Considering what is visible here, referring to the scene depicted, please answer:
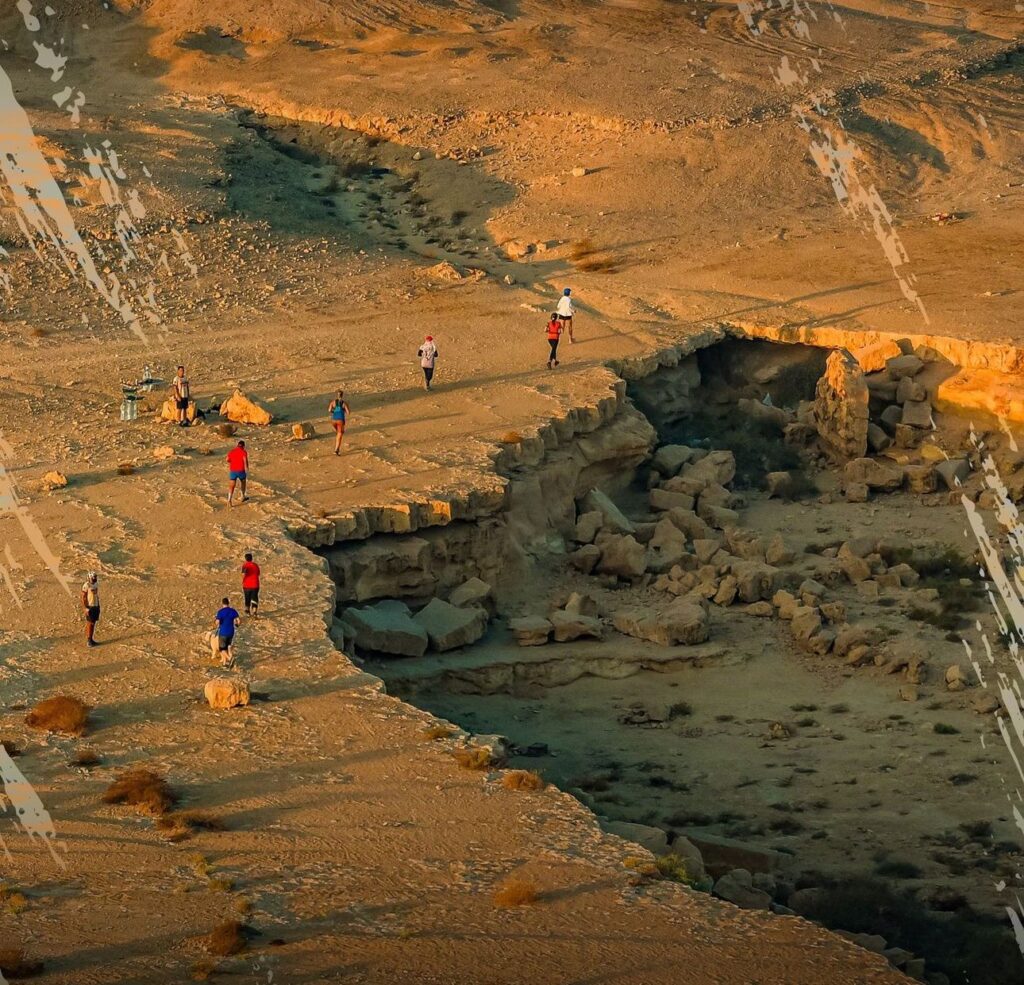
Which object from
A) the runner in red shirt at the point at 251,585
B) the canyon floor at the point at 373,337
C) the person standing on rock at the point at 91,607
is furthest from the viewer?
the runner in red shirt at the point at 251,585

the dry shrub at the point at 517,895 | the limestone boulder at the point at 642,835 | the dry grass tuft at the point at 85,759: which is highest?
the dry grass tuft at the point at 85,759

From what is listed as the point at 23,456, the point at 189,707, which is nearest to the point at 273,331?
the point at 23,456

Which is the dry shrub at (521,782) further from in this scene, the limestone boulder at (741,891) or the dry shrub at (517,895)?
the dry shrub at (517,895)

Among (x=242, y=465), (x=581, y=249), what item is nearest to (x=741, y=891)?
(x=242, y=465)

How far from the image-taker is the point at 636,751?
90.1 ft

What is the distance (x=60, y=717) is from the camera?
73.0 feet

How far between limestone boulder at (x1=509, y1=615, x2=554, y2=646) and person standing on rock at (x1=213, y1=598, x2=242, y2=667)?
22.5ft

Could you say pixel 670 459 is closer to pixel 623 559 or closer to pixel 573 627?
pixel 623 559

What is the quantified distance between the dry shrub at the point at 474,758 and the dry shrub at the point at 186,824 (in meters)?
2.94

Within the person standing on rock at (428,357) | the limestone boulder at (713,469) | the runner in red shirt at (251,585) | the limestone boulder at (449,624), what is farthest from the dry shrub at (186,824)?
the limestone boulder at (713,469)

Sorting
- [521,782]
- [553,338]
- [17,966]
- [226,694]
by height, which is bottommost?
[17,966]

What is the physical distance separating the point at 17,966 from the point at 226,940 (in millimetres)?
1798

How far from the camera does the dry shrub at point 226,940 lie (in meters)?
17.4

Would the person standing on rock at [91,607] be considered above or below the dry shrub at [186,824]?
above
